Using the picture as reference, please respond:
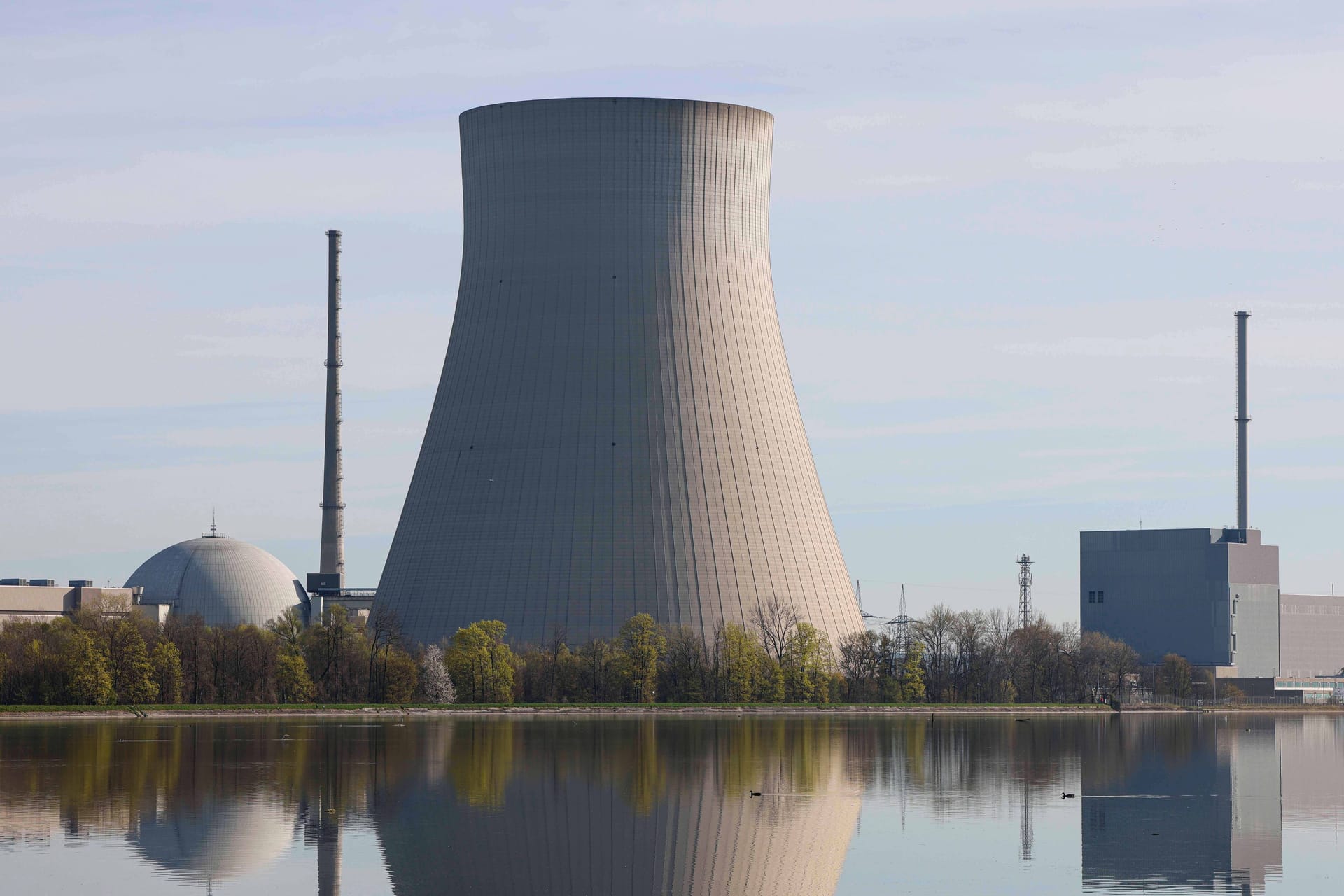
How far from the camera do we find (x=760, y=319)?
68.1 metres

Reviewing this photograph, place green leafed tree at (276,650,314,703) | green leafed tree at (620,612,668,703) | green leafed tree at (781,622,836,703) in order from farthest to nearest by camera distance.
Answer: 1. green leafed tree at (781,622,836,703)
2. green leafed tree at (620,612,668,703)
3. green leafed tree at (276,650,314,703)

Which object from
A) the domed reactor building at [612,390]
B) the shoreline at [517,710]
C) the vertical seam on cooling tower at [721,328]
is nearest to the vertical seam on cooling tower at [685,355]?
the domed reactor building at [612,390]

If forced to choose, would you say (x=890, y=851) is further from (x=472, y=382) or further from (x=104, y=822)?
(x=472, y=382)

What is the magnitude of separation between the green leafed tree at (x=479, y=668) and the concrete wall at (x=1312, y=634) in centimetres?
6472

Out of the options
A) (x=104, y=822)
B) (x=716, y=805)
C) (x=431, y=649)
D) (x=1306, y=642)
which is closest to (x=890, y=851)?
(x=716, y=805)

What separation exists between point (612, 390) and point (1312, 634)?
67634 millimetres

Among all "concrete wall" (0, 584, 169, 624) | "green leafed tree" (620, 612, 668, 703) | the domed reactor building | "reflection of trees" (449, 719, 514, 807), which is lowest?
"reflection of trees" (449, 719, 514, 807)

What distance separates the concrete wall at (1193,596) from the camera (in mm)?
107812

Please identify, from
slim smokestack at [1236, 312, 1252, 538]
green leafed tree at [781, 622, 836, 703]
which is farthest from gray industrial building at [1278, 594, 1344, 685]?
green leafed tree at [781, 622, 836, 703]

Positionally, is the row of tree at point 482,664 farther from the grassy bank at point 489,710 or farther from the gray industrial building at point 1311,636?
the gray industrial building at point 1311,636

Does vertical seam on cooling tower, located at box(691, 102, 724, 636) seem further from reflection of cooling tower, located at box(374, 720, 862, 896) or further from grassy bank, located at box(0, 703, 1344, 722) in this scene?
reflection of cooling tower, located at box(374, 720, 862, 896)

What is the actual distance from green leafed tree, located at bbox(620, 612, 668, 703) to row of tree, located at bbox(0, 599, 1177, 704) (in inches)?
2.1

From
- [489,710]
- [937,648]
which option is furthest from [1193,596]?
[489,710]

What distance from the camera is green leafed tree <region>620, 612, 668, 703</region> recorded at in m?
65.9
